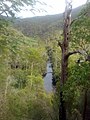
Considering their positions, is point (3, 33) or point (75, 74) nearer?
point (3, 33)

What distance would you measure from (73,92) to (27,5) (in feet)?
11.7

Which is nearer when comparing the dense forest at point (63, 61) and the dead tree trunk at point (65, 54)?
the dense forest at point (63, 61)

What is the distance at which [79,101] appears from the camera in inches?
490

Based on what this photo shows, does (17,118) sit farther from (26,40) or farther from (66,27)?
(26,40)

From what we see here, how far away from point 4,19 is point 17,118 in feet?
22.6

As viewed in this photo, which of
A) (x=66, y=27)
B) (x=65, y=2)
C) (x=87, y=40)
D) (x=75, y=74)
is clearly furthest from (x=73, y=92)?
(x=65, y=2)

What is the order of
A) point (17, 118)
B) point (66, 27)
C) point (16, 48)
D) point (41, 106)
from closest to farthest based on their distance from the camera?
point (16, 48) → point (66, 27) → point (17, 118) → point (41, 106)

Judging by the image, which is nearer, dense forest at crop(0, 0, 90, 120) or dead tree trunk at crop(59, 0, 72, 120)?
dense forest at crop(0, 0, 90, 120)

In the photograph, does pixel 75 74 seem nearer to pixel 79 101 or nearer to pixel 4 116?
pixel 79 101

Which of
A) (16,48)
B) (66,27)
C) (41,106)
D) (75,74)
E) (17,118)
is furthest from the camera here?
(41,106)

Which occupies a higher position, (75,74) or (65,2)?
(65,2)

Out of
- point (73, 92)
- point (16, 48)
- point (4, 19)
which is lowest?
point (73, 92)

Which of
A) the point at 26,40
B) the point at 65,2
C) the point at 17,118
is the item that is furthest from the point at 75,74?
the point at 17,118

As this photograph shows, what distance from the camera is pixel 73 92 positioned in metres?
10.0
